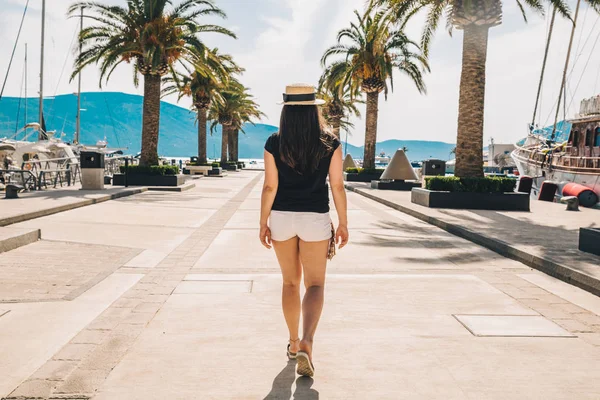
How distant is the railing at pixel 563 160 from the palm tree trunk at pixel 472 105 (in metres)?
9.78

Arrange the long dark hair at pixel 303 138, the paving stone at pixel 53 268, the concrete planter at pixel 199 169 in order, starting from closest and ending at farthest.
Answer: the long dark hair at pixel 303 138 → the paving stone at pixel 53 268 → the concrete planter at pixel 199 169

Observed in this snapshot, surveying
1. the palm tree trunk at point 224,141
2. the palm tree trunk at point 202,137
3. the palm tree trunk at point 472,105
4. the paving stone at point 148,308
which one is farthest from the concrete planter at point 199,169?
the paving stone at point 148,308

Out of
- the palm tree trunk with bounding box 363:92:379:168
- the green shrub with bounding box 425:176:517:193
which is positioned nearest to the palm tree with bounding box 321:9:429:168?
the palm tree trunk with bounding box 363:92:379:168

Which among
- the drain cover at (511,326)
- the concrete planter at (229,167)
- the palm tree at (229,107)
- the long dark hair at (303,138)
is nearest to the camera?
the long dark hair at (303,138)

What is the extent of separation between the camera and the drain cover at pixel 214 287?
6299mm

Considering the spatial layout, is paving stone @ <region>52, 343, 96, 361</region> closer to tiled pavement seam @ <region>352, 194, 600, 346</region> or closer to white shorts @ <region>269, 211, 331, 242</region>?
white shorts @ <region>269, 211, 331, 242</region>

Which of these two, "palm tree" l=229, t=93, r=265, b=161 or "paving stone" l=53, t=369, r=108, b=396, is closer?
"paving stone" l=53, t=369, r=108, b=396

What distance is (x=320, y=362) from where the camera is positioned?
413 centimetres

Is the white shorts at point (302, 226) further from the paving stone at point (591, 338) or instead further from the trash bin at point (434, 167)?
the trash bin at point (434, 167)

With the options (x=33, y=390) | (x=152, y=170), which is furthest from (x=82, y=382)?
(x=152, y=170)

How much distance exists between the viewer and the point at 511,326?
5.09m

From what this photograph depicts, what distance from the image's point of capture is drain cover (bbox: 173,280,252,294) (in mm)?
6299

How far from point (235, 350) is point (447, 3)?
18.3 m

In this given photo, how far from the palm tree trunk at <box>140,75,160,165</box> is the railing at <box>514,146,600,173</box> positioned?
1865 centimetres
